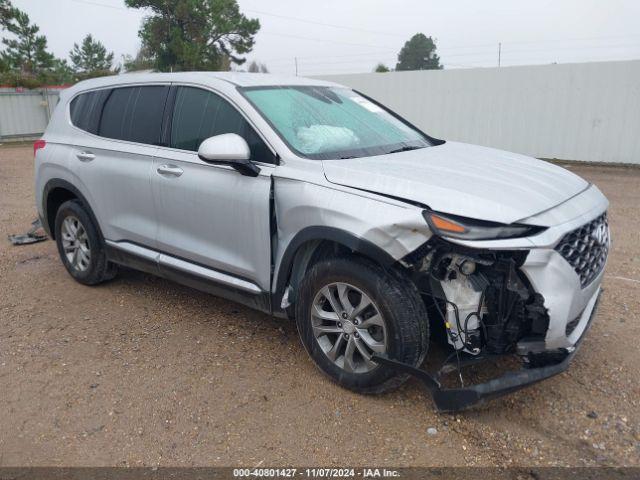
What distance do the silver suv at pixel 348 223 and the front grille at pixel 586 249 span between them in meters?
0.01

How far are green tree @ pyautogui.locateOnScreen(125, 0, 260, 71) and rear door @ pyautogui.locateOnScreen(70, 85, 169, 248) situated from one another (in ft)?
101

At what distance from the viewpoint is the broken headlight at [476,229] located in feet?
9.04

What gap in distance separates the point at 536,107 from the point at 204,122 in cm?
1185

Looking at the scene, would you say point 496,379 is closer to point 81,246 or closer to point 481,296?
point 481,296

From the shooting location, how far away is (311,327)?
3432 mm

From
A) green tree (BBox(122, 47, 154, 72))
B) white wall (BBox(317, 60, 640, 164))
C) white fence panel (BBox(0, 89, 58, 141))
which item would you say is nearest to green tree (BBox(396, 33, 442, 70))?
green tree (BBox(122, 47, 154, 72))

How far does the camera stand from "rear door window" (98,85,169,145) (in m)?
4.38

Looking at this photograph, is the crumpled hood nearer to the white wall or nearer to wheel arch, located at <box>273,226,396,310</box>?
wheel arch, located at <box>273,226,396,310</box>

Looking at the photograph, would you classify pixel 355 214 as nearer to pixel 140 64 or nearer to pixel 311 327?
pixel 311 327

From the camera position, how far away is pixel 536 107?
13938 mm

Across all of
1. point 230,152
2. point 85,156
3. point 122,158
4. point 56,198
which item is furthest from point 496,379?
point 56,198

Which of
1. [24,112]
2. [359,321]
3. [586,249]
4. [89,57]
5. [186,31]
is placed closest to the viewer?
[586,249]

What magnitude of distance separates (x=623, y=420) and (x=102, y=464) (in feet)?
8.96

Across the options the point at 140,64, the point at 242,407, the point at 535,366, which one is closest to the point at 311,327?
the point at 242,407
